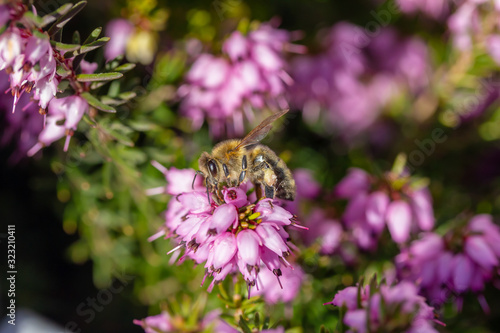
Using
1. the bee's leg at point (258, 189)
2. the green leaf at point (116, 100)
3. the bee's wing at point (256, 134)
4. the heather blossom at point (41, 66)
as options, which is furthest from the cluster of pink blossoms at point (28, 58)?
the bee's leg at point (258, 189)

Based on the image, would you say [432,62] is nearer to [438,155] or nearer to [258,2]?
[438,155]

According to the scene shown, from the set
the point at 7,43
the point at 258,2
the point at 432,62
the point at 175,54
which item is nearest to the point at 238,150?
the point at 7,43

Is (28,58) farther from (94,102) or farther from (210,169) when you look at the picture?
(210,169)

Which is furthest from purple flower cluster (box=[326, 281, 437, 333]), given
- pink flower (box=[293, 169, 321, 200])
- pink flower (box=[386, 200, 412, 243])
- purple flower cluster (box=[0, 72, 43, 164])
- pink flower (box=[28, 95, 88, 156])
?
purple flower cluster (box=[0, 72, 43, 164])

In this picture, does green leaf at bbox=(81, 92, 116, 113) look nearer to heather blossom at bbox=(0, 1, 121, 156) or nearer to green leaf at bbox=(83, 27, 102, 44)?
heather blossom at bbox=(0, 1, 121, 156)

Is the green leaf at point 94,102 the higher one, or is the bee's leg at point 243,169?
the green leaf at point 94,102

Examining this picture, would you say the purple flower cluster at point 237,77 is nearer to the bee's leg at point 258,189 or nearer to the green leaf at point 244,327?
the bee's leg at point 258,189

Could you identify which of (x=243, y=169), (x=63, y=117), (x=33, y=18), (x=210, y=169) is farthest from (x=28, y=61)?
(x=243, y=169)
